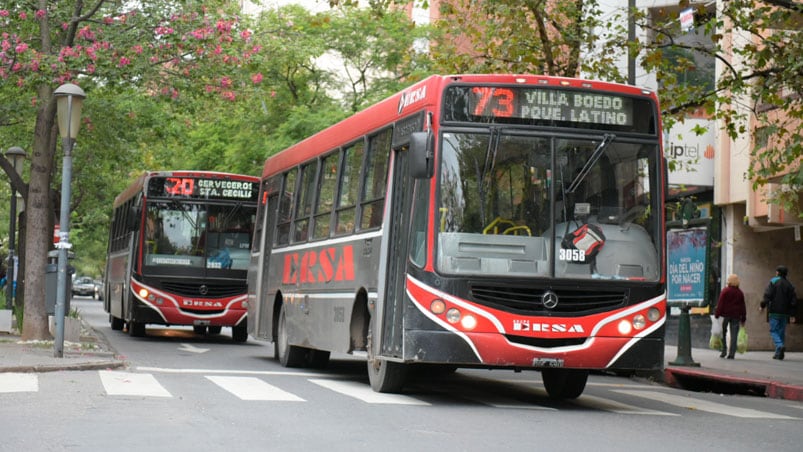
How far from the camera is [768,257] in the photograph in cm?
2877

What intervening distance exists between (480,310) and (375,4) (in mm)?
8106

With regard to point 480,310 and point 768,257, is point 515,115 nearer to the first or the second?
point 480,310

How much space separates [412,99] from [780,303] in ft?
44.4

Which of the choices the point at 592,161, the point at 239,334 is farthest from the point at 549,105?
the point at 239,334

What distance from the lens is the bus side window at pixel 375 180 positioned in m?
14.2

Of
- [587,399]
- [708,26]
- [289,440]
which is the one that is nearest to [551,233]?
[587,399]

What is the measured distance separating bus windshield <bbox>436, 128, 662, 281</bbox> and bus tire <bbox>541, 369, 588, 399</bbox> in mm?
1888

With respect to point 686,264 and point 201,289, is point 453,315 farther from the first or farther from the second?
point 686,264

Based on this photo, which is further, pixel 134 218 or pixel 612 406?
pixel 134 218

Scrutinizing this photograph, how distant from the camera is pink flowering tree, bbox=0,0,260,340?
68.5ft

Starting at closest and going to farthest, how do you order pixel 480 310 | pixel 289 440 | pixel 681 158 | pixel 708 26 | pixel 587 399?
pixel 289 440 → pixel 480 310 → pixel 587 399 → pixel 708 26 → pixel 681 158

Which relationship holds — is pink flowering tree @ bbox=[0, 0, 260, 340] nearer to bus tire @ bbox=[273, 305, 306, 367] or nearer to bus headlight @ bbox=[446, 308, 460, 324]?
bus tire @ bbox=[273, 305, 306, 367]

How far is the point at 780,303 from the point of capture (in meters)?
24.9

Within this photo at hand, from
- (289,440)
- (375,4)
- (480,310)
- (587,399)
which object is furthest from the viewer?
(375,4)
